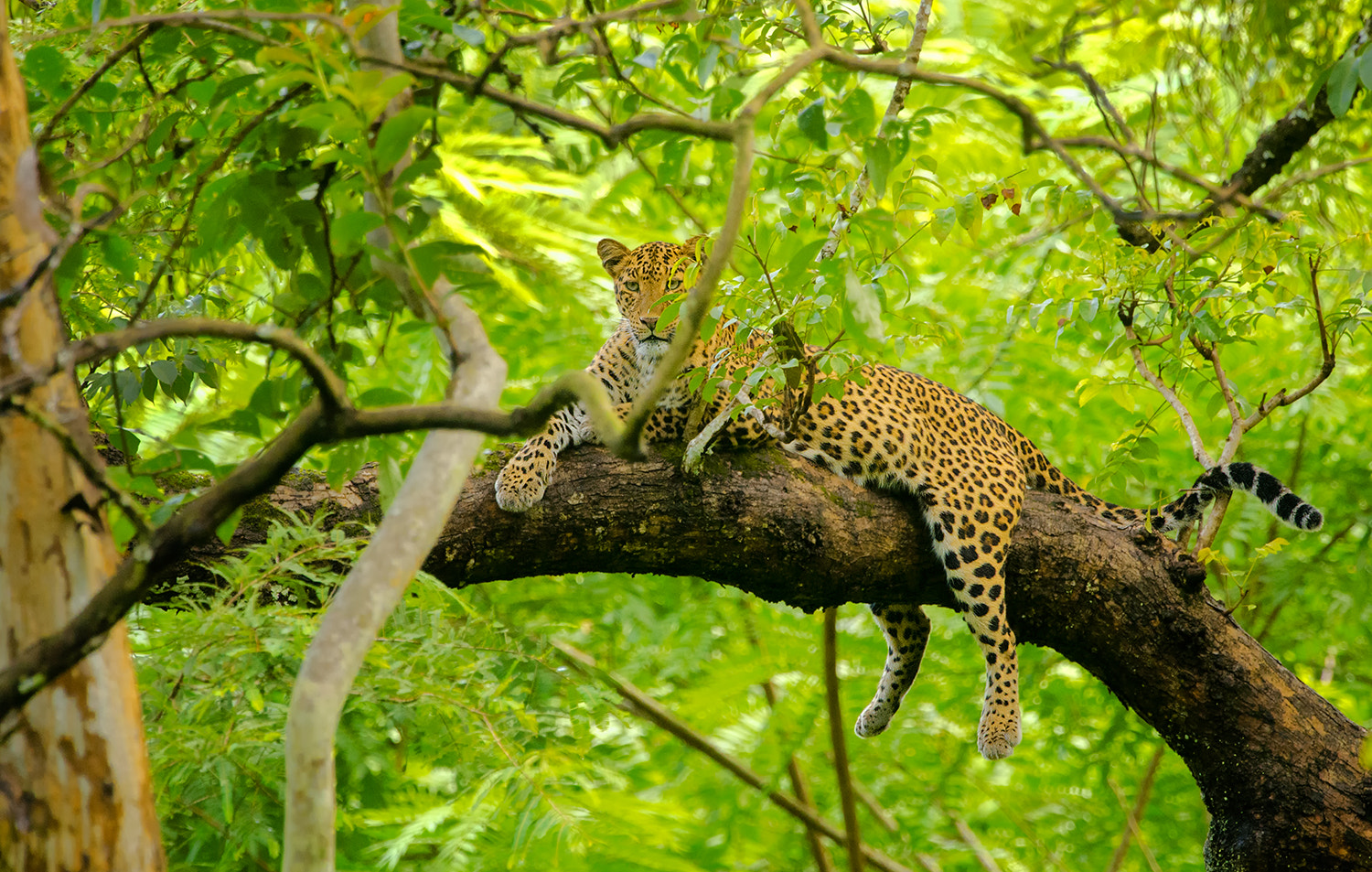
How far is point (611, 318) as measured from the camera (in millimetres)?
7488

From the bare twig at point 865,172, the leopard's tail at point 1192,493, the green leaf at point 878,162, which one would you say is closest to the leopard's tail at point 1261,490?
the leopard's tail at point 1192,493

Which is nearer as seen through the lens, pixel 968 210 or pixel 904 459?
pixel 968 210

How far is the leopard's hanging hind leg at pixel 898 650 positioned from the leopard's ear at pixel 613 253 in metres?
2.33

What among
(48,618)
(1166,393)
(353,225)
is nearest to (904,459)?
(1166,393)

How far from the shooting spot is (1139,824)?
25.9 ft

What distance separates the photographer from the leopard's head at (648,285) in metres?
5.70

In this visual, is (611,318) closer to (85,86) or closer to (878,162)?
(878,162)

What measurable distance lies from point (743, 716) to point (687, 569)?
9.21ft

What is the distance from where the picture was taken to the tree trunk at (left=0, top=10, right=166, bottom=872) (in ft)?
7.06

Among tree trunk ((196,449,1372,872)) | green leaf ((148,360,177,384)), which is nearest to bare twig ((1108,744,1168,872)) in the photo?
tree trunk ((196,449,1372,872))

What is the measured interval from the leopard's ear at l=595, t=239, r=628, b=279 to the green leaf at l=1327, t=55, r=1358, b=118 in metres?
3.56

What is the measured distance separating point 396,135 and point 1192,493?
14.1ft

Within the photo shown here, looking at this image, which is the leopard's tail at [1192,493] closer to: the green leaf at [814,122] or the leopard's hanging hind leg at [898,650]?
the leopard's hanging hind leg at [898,650]

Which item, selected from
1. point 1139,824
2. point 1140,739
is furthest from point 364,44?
point 1139,824
